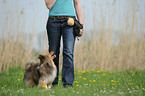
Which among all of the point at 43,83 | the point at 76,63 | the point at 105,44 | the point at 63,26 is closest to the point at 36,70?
the point at 43,83

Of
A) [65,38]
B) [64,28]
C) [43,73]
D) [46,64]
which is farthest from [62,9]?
[43,73]

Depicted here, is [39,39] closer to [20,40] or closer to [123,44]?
[20,40]

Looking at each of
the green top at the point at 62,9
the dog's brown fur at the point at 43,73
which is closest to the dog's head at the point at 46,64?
the dog's brown fur at the point at 43,73

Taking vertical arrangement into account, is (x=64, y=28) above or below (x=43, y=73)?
above

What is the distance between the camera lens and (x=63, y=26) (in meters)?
3.34

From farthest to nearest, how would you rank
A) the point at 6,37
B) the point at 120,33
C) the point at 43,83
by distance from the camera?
the point at 120,33 → the point at 6,37 → the point at 43,83

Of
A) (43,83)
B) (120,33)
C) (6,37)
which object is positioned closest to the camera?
(43,83)

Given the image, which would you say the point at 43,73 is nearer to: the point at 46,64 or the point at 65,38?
the point at 46,64

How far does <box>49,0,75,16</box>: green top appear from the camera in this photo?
11.0ft

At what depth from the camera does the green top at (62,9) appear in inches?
132

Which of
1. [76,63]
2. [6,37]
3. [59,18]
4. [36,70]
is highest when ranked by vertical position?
[59,18]

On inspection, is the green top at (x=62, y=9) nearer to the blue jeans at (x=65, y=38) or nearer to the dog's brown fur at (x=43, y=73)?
the blue jeans at (x=65, y=38)

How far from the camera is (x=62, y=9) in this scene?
336 cm

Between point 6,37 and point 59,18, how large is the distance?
3010 mm
